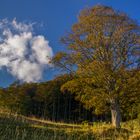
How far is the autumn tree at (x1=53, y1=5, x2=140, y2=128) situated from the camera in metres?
26.2

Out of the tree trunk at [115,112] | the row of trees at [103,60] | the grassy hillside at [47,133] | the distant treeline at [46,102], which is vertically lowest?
the grassy hillside at [47,133]

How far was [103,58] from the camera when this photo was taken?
88.8ft

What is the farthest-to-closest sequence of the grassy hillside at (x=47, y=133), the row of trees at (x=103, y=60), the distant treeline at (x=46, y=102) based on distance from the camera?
the distant treeline at (x=46, y=102) → the row of trees at (x=103, y=60) → the grassy hillside at (x=47, y=133)

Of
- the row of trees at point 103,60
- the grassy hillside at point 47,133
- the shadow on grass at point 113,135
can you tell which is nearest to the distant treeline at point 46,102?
the row of trees at point 103,60

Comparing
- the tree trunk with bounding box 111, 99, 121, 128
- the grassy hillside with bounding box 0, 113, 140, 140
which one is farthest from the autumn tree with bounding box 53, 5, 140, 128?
the grassy hillside with bounding box 0, 113, 140, 140

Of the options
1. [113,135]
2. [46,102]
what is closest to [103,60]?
[113,135]

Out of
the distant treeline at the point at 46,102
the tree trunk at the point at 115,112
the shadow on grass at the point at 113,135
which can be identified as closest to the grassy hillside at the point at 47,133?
the shadow on grass at the point at 113,135

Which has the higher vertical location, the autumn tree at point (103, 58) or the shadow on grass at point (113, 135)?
the autumn tree at point (103, 58)

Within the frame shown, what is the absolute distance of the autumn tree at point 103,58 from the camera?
2620 centimetres

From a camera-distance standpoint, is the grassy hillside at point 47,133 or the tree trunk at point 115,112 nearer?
the grassy hillside at point 47,133

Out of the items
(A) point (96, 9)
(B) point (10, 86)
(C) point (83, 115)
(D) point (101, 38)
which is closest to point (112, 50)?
(D) point (101, 38)

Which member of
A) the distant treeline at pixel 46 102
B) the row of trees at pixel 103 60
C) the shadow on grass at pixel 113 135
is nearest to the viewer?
the shadow on grass at pixel 113 135

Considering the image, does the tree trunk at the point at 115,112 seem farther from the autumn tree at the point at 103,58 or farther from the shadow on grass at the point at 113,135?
the shadow on grass at the point at 113,135

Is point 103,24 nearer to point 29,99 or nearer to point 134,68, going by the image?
point 134,68
